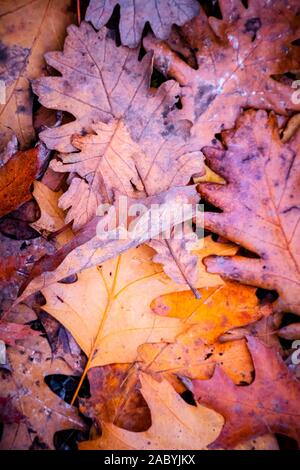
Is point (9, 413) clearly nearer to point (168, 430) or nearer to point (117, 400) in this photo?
point (117, 400)

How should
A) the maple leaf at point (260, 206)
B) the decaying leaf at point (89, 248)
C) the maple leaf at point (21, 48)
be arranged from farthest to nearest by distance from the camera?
the maple leaf at point (21, 48), the maple leaf at point (260, 206), the decaying leaf at point (89, 248)

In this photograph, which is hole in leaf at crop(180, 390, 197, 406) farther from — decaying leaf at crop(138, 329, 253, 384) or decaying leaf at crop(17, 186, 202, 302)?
decaying leaf at crop(17, 186, 202, 302)

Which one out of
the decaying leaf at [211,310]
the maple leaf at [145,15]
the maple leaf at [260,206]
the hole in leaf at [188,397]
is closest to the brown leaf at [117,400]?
the hole in leaf at [188,397]

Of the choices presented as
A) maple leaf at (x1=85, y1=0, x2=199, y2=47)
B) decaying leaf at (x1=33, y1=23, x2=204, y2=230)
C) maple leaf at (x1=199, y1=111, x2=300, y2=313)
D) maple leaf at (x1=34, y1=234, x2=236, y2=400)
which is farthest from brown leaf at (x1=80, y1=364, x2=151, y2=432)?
maple leaf at (x1=85, y1=0, x2=199, y2=47)

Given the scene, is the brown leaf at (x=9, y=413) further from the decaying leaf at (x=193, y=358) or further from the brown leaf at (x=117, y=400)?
the decaying leaf at (x=193, y=358)

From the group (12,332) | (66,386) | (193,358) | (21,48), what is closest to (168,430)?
(193,358)

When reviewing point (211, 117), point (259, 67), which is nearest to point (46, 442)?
point (211, 117)
